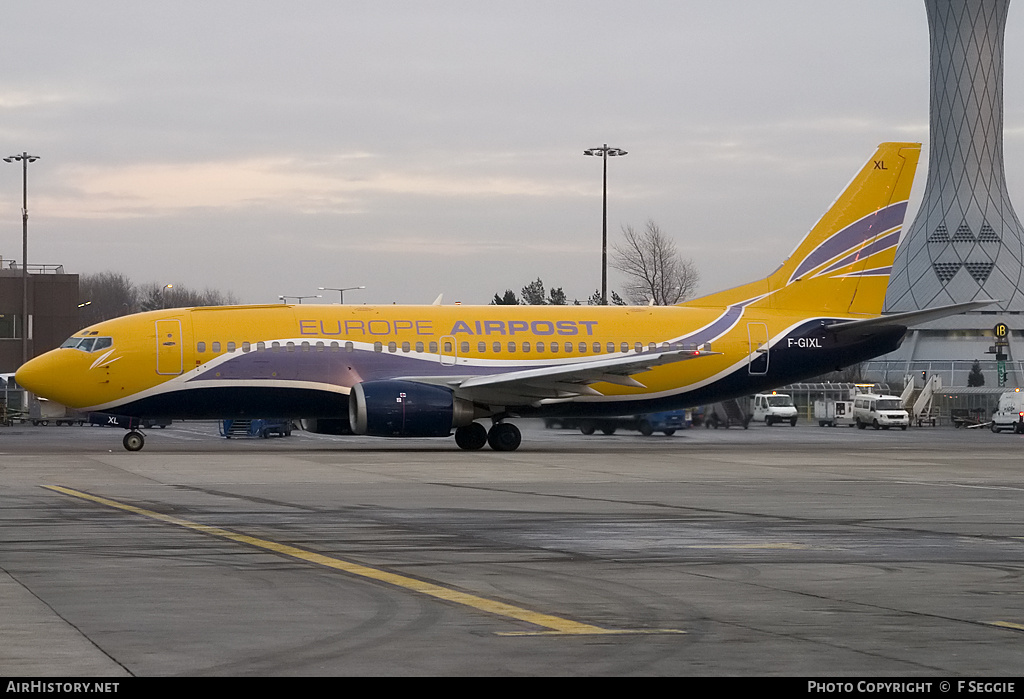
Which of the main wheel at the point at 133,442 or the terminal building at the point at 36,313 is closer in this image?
the main wheel at the point at 133,442

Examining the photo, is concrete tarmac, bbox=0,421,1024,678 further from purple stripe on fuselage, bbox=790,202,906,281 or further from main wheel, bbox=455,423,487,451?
purple stripe on fuselage, bbox=790,202,906,281

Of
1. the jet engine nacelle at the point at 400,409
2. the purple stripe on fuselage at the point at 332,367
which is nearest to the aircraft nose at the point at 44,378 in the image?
the purple stripe on fuselage at the point at 332,367

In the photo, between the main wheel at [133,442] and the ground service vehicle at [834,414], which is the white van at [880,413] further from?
the main wheel at [133,442]

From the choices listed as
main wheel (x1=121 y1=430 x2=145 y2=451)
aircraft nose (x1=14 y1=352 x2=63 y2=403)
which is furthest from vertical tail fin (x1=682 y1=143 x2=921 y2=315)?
aircraft nose (x1=14 y1=352 x2=63 y2=403)

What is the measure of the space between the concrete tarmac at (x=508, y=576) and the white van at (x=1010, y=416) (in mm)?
39864

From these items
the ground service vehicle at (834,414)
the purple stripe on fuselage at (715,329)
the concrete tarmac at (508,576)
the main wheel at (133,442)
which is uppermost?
the purple stripe on fuselage at (715,329)

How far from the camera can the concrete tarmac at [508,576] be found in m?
8.66

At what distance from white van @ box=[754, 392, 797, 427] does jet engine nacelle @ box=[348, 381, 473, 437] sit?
130 feet

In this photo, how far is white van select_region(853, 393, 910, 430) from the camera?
69.9 m

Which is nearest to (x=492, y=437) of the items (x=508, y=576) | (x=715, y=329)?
(x=715, y=329)

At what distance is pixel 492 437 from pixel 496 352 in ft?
7.45

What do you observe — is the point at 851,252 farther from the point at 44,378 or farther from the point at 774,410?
the point at 774,410

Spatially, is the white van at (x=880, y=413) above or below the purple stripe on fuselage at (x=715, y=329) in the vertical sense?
below
